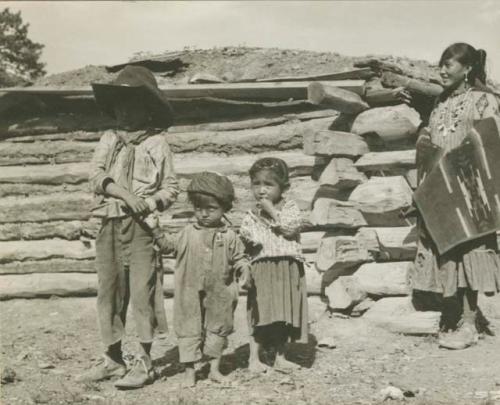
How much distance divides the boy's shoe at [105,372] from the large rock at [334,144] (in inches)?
111

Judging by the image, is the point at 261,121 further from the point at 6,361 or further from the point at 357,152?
the point at 6,361

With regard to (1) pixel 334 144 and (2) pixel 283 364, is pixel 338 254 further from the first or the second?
(2) pixel 283 364

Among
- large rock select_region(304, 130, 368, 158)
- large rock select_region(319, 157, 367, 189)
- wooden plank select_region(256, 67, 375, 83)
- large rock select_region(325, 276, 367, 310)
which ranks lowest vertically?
large rock select_region(325, 276, 367, 310)

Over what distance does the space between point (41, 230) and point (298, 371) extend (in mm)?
4344

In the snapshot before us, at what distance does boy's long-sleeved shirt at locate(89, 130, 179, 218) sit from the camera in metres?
4.90

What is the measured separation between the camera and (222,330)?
16.1ft

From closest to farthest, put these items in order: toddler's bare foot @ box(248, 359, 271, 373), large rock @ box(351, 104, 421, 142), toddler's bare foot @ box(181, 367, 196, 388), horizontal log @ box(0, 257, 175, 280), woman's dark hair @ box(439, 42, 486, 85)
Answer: toddler's bare foot @ box(181, 367, 196, 388) < toddler's bare foot @ box(248, 359, 271, 373) < woman's dark hair @ box(439, 42, 486, 85) < large rock @ box(351, 104, 421, 142) < horizontal log @ box(0, 257, 175, 280)

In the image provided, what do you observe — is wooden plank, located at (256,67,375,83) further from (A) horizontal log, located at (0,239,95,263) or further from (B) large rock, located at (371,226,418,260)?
(A) horizontal log, located at (0,239,95,263)

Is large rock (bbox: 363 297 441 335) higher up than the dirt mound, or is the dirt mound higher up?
the dirt mound

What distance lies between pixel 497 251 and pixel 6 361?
13.5ft

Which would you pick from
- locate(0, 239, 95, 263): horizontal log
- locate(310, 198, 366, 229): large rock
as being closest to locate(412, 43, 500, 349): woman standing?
locate(310, 198, 366, 229): large rock

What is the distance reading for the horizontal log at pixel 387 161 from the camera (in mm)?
6762

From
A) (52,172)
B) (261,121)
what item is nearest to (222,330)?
(261,121)

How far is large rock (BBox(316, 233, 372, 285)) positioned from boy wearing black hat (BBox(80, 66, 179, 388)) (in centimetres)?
217
